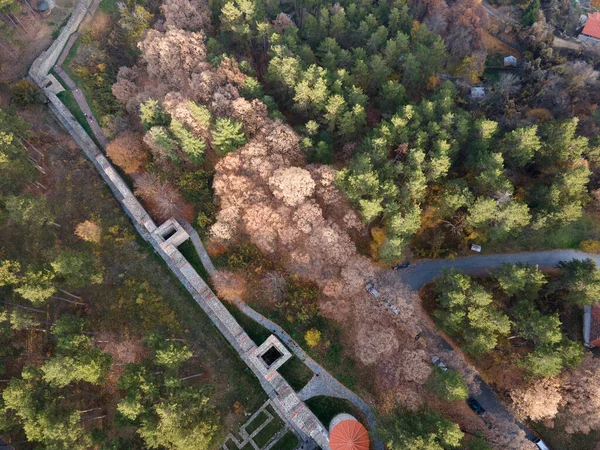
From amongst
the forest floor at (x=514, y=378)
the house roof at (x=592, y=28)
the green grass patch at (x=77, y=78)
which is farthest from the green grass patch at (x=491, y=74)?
the green grass patch at (x=77, y=78)

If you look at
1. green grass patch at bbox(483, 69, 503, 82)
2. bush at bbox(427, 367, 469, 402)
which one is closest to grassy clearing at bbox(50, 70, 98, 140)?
bush at bbox(427, 367, 469, 402)

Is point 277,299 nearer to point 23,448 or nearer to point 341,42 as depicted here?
point 23,448

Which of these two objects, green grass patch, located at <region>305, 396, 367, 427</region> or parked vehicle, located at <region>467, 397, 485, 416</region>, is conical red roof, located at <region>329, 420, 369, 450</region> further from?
parked vehicle, located at <region>467, 397, 485, 416</region>

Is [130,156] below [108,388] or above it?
above

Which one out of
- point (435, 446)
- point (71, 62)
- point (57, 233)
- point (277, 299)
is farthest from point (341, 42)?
point (435, 446)

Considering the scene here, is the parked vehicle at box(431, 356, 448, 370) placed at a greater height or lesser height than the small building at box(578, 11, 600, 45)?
lesser

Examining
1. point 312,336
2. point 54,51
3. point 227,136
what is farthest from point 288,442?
point 54,51

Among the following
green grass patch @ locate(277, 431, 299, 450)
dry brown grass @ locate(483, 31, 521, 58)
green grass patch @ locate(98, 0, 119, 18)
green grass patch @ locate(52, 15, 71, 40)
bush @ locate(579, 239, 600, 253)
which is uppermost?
dry brown grass @ locate(483, 31, 521, 58)
